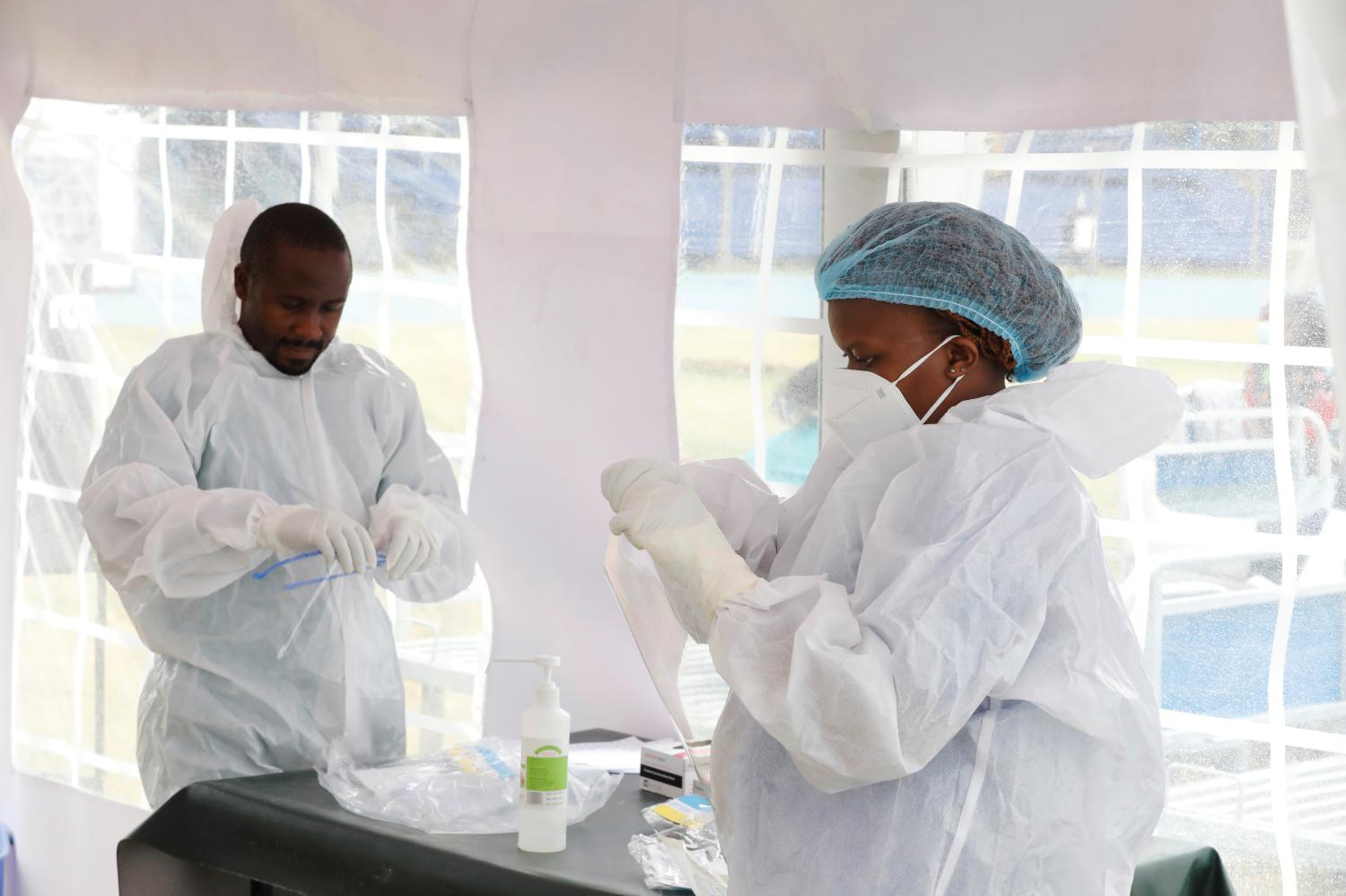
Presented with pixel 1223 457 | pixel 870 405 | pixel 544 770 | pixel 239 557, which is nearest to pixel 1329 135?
pixel 870 405

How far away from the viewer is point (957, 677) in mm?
1009

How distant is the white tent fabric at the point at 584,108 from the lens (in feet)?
6.18

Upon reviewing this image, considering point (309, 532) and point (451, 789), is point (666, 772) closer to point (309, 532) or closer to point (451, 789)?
point (451, 789)

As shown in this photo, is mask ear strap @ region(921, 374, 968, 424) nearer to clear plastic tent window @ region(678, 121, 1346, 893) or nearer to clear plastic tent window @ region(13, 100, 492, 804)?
clear plastic tent window @ region(678, 121, 1346, 893)

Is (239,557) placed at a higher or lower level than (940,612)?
lower

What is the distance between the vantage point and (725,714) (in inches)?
47.6

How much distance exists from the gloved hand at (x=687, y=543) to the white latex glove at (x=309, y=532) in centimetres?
78

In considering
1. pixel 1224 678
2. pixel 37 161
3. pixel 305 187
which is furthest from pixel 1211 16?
pixel 37 161

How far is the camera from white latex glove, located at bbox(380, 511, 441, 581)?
1953 mm

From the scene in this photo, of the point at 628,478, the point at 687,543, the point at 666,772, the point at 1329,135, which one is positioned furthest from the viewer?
the point at 666,772

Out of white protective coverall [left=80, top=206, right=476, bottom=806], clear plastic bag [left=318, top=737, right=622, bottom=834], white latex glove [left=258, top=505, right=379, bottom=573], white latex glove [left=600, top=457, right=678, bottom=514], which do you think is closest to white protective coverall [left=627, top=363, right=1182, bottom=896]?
white latex glove [left=600, top=457, right=678, bottom=514]

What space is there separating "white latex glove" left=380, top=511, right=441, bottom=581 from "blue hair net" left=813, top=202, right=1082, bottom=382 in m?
0.94

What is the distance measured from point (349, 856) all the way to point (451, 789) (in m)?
0.17

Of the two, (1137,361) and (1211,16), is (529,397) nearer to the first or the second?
(1137,361)
